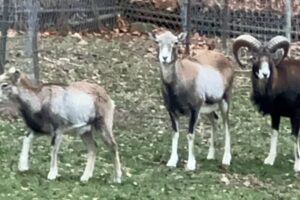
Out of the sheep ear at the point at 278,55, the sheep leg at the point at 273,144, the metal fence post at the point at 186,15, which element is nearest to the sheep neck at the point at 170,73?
the sheep ear at the point at 278,55

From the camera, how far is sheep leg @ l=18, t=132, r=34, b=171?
10508 millimetres

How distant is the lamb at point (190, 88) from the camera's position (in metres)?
11.7

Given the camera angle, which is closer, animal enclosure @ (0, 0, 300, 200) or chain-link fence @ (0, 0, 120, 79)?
animal enclosure @ (0, 0, 300, 200)

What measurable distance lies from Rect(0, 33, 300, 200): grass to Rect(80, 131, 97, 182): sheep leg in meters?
0.08

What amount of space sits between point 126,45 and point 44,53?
2.26 metres

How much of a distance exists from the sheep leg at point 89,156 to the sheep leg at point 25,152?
541 millimetres

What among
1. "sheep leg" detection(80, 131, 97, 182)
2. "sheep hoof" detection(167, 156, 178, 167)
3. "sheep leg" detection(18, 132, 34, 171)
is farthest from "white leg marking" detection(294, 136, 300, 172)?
"sheep leg" detection(18, 132, 34, 171)

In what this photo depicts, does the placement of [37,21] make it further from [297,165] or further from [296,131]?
[297,165]

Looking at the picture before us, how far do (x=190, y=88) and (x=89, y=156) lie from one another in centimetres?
181

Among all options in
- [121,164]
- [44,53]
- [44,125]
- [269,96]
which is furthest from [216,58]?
[44,53]

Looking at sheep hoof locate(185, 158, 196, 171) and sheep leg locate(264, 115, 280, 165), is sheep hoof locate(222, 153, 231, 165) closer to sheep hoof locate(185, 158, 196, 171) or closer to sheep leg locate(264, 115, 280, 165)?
sheep leg locate(264, 115, 280, 165)

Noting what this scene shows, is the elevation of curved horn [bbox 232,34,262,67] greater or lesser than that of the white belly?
greater

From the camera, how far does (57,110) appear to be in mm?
10398

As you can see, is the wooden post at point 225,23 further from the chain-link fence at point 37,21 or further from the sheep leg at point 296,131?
the sheep leg at point 296,131
